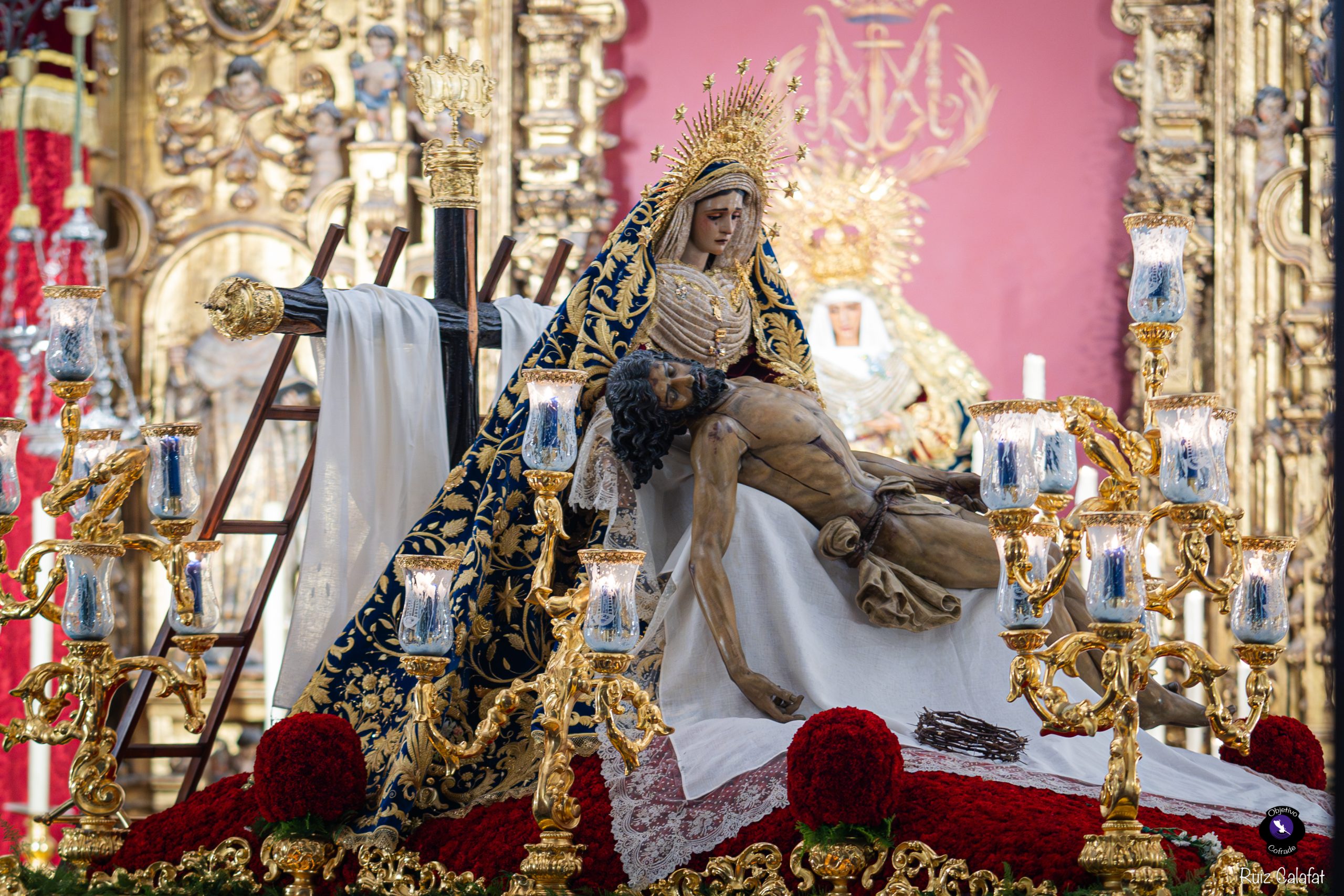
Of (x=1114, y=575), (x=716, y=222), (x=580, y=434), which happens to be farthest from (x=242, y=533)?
(x=1114, y=575)

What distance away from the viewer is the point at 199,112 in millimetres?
7625

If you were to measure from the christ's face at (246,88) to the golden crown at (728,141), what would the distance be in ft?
11.4

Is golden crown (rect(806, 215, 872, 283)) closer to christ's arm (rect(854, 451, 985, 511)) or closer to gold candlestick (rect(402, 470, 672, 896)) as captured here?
christ's arm (rect(854, 451, 985, 511))

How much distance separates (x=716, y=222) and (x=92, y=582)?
6.32 feet

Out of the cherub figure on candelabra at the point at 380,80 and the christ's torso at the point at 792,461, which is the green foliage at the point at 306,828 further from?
the cherub figure on candelabra at the point at 380,80

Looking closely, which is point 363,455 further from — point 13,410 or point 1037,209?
point 1037,209

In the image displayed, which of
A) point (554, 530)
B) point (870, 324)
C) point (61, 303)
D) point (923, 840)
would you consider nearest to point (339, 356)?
point (61, 303)

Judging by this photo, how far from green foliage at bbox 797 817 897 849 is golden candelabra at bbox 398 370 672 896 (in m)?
0.38

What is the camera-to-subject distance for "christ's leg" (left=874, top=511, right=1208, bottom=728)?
4.31 m

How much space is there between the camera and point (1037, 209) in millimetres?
7574

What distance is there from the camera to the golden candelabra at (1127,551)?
314 centimetres

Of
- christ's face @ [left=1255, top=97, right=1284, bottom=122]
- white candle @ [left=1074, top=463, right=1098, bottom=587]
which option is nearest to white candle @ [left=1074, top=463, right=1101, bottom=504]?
white candle @ [left=1074, top=463, right=1098, bottom=587]

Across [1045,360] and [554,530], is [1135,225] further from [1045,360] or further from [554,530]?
[1045,360]

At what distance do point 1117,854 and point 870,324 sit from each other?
457 cm
